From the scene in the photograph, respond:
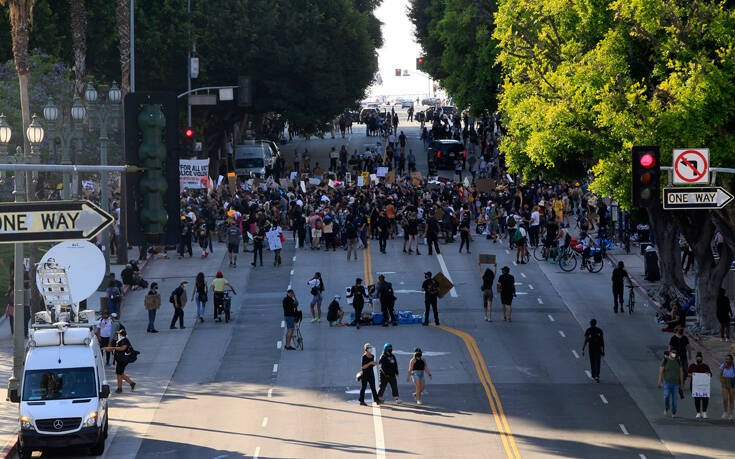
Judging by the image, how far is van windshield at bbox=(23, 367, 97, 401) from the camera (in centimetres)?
2370

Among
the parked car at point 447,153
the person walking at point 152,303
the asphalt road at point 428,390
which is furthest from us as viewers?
the parked car at point 447,153

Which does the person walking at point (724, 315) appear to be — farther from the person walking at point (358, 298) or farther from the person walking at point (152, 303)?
the person walking at point (152, 303)

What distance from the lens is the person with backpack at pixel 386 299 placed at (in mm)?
35812

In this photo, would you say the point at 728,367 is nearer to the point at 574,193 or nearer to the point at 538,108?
the point at 538,108

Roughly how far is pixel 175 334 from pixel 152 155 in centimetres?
2418

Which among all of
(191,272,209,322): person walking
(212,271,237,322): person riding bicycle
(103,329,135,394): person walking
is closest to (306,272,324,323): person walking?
(212,271,237,322): person riding bicycle

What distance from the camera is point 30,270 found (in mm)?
34156

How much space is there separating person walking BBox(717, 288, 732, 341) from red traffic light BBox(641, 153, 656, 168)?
1627cm

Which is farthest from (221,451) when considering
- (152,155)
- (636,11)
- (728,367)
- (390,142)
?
(390,142)

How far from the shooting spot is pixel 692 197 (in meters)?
21.0

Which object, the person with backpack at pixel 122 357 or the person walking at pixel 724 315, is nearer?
the person with backpack at pixel 122 357

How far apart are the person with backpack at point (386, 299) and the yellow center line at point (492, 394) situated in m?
1.48

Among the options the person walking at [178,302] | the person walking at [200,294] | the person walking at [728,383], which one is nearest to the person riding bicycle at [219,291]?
the person walking at [200,294]

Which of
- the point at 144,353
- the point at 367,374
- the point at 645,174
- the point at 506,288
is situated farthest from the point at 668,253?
the point at 645,174
